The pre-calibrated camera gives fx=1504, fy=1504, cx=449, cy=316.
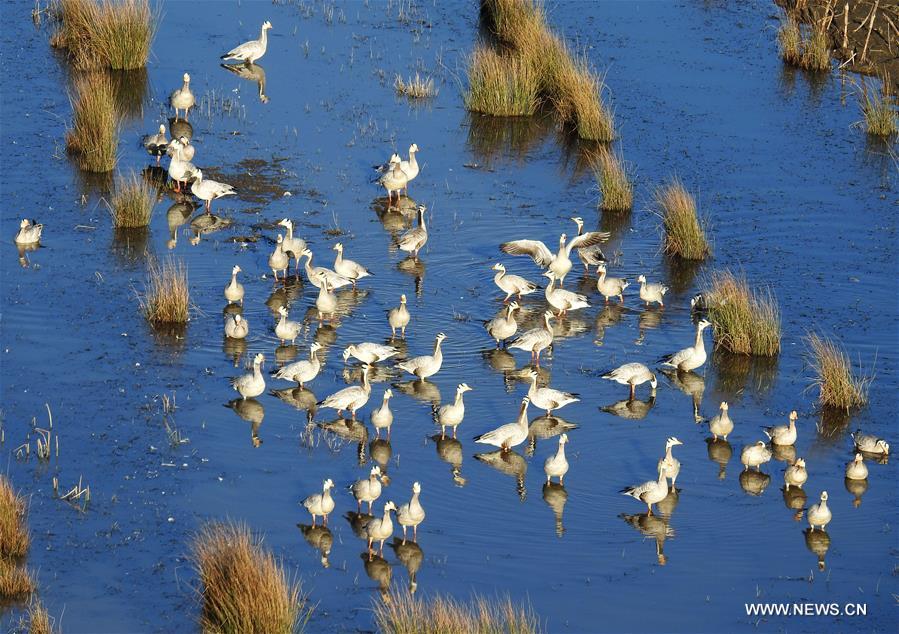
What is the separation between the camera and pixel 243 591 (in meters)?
13.6

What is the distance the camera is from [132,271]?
2278cm

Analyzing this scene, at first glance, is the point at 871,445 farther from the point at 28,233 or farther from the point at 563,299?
the point at 28,233

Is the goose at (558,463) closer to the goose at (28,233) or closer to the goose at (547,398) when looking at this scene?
the goose at (547,398)

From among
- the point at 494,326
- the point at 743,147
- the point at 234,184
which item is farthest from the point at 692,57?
the point at 494,326

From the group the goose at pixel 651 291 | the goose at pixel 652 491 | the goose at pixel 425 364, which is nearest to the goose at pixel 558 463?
the goose at pixel 652 491

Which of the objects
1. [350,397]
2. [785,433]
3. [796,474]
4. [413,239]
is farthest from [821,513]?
[413,239]

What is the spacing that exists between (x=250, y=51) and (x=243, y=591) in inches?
827

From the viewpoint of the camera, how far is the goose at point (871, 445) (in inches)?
717

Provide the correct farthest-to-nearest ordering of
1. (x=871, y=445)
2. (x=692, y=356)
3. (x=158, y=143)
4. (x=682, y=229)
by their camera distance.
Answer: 1. (x=158, y=143)
2. (x=682, y=229)
3. (x=692, y=356)
4. (x=871, y=445)

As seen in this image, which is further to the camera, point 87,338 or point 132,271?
point 132,271

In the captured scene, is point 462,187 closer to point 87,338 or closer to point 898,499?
point 87,338

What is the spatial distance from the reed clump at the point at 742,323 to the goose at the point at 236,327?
6.63 metres

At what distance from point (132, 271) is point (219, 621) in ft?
32.6

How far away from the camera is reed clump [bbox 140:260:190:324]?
68.1 ft
